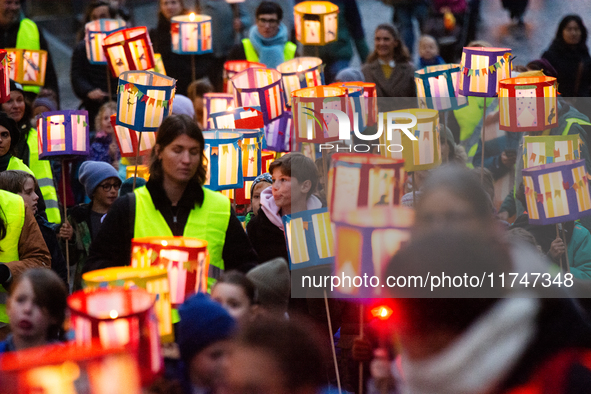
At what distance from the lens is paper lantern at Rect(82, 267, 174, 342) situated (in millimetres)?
2816

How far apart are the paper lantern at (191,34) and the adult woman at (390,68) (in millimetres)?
1625

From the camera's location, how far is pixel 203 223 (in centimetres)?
373

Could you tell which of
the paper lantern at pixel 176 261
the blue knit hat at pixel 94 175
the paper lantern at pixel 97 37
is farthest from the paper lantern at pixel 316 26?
the paper lantern at pixel 176 261

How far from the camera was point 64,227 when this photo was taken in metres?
5.54

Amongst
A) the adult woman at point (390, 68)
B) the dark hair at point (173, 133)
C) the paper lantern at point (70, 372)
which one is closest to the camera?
the paper lantern at point (70, 372)

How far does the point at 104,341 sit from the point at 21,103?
4132mm

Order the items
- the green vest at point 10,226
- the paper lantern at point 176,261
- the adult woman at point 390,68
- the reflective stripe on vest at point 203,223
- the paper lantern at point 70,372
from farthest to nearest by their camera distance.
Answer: the adult woman at point 390,68
the green vest at point 10,226
the reflective stripe on vest at point 203,223
the paper lantern at point 176,261
the paper lantern at point 70,372

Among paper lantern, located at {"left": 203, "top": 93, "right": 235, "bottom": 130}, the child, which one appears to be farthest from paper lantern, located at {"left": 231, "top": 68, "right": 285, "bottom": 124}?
the child

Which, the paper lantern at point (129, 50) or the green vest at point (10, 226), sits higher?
the paper lantern at point (129, 50)

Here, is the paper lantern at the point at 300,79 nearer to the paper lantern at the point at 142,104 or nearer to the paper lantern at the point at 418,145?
the paper lantern at the point at 142,104

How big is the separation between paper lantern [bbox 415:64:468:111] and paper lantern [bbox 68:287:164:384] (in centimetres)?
368

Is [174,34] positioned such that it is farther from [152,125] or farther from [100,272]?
[100,272]

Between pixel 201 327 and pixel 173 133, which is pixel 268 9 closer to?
pixel 173 133

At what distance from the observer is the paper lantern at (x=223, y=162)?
4.88 m
